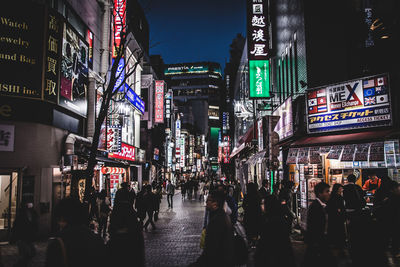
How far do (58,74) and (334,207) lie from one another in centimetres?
1156

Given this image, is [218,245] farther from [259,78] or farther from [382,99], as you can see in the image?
[259,78]

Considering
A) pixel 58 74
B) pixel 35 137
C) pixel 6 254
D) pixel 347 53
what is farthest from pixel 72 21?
pixel 347 53

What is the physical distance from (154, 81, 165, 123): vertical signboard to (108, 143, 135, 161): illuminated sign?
Answer: 335 inches

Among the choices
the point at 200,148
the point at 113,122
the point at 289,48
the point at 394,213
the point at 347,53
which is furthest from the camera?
the point at 200,148

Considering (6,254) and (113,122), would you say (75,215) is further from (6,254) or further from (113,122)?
(113,122)

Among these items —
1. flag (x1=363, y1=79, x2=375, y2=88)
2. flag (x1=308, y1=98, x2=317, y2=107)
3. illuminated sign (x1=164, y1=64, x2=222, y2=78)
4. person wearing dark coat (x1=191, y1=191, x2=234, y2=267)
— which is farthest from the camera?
illuminated sign (x1=164, y1=64, x2=222, y2=78)

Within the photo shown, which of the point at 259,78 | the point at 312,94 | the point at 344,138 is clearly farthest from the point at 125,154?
the point at 344,138

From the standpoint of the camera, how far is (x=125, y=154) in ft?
84.8

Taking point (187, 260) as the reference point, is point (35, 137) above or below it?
above

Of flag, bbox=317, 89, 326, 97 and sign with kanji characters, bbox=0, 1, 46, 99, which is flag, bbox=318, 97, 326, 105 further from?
sign with kanji characters, bbox=0, 1, 46, 99

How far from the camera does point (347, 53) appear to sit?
15.1m

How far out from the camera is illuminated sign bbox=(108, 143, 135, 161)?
22719mm

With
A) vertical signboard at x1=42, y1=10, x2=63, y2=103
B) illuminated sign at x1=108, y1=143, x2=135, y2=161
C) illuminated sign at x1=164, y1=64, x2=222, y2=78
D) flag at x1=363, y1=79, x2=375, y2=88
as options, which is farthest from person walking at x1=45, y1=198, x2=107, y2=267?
illuminated sign at x1=164, y1=64, x2=222, y2=78

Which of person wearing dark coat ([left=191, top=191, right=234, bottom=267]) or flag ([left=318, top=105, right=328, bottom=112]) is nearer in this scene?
person wearing dark coat ([left=191, top=191, right=234, bottom=267])
